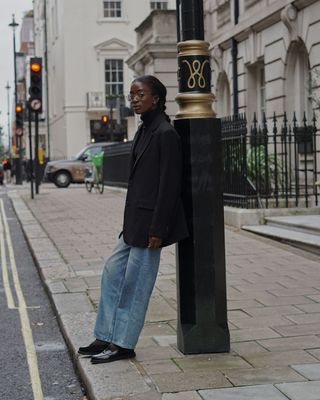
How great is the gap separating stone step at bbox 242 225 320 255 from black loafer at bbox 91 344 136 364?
16.2 feet

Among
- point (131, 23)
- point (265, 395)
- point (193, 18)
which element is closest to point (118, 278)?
point (265, 395)

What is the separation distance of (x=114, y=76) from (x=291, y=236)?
38.3 metres

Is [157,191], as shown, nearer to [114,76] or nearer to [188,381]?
[188,381]

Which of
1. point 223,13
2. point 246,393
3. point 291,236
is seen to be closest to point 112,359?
point 246,393

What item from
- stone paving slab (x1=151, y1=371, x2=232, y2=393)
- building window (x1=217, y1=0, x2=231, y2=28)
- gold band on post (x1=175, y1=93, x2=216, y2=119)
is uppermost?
building window (x1=217, y1=0, x2=231, y2=28)

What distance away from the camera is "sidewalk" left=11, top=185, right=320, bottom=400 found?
13.7ft

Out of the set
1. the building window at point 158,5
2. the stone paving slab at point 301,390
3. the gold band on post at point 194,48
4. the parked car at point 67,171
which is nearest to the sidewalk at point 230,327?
the stone paving slab at point 301,390

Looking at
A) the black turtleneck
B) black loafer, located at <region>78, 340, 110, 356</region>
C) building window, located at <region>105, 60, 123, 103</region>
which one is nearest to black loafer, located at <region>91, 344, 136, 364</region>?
black loafer, located at <region>78, 340, 110, 356</region>

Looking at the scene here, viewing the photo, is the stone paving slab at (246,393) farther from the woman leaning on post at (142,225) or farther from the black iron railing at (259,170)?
Result: the black iron railing at (259,170)

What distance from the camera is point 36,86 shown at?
21.1 m

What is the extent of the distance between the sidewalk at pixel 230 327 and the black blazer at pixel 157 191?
0.82 m

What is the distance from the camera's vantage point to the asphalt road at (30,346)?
4656mm

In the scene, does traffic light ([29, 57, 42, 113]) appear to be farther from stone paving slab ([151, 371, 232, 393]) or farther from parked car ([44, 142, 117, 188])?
stone paving slab ([151, 371, 232, 393])

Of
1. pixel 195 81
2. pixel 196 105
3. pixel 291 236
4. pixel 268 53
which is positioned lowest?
pixel 291 236
